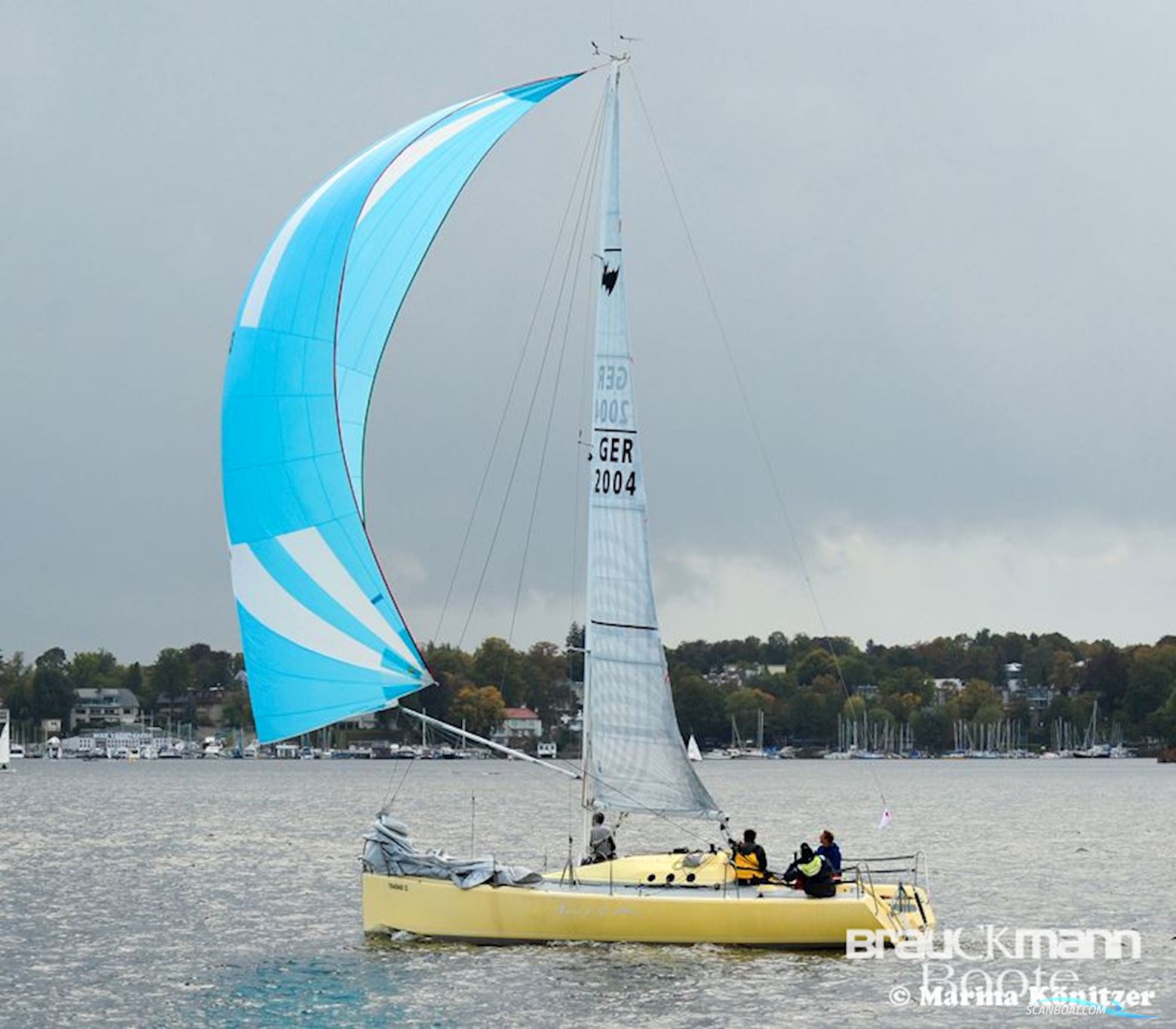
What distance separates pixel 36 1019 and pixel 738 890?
889 cm

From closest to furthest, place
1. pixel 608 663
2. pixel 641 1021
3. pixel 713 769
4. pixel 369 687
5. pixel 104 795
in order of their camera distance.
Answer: pixel 641 1021 < pixel 369 687 < pixel 608 663 < pixel 104 795 < pixel 713 769

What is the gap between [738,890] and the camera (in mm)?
27344

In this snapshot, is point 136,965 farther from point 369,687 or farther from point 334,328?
point 334,328

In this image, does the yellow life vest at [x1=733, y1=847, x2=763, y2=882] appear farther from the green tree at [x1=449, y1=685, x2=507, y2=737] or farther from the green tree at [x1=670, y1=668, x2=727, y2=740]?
the green tree at [x1=670, y1=668, x2=727, y2=740]

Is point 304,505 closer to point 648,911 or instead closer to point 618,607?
point 618,607

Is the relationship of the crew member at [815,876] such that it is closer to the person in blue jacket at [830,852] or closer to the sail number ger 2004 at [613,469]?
the person in blue jacket at [830,852]

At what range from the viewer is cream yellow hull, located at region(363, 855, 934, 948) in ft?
88.2

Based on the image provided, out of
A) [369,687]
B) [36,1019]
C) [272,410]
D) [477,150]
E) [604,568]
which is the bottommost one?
[36,1019]

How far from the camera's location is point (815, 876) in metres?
27.2

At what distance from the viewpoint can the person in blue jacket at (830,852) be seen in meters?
27.6

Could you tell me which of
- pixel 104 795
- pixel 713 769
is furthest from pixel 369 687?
pixel 713 769

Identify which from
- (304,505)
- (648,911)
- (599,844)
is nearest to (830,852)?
(648,911)

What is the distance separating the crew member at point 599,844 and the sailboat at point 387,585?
0.16 metres

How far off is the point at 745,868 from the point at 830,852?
1.17 metres
